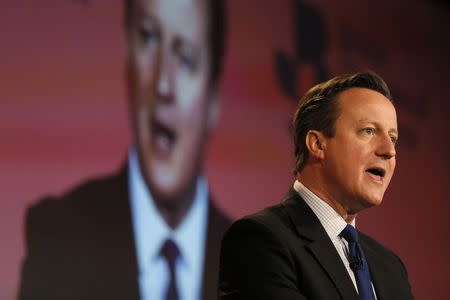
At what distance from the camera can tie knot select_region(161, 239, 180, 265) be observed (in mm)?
3664

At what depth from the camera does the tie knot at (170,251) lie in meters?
3.66

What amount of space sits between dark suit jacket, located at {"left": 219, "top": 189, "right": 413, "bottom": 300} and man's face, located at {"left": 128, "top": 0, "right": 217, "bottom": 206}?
1.49 metres

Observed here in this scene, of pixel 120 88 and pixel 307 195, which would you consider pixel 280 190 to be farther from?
pixel 307 195

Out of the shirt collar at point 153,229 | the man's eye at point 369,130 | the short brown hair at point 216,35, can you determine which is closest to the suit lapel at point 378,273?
the man's eye at point 369,130

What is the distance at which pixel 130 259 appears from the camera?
3549 mm

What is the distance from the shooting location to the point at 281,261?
211 cm

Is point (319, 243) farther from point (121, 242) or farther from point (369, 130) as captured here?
point (121, 242)

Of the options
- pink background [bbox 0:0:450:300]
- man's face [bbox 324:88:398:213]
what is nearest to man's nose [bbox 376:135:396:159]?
man's face [bbox 324:88:398:213]

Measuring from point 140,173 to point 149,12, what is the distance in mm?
747

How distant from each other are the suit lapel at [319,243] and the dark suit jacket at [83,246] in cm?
129

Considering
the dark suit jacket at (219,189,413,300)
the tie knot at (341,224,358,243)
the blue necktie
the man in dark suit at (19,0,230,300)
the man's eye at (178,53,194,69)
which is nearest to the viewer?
the dark suit jacket at (219,189,413,300)

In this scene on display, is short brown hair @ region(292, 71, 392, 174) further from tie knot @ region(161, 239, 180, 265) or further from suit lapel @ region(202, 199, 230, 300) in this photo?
suit lapel @ region(202, 199, 230, 300)

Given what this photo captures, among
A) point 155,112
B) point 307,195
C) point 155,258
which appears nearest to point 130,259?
point 155,258

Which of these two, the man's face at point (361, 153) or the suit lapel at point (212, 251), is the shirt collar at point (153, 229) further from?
the man's face at point (361, 153)
